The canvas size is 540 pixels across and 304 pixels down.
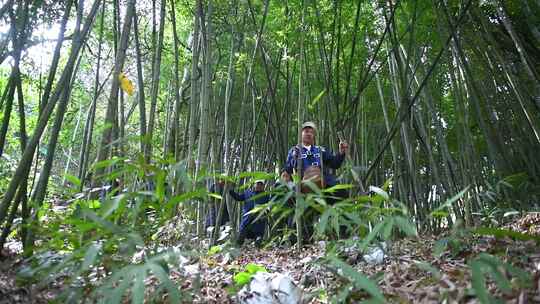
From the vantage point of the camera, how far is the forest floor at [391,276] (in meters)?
1.29

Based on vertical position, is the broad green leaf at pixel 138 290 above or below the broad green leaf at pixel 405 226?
below

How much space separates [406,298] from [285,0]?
3.06m

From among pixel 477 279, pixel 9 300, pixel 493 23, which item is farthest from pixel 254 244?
pixel 493 23

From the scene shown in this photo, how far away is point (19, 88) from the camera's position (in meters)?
1.98

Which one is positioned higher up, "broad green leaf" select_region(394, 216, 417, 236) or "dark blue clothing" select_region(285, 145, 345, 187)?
"dark blue clothing" select_region(285, 145, 345, 187)

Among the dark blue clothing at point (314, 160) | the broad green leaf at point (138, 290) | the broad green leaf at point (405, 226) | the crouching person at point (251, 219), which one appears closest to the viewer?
the broad green leaf at point (138, 290)

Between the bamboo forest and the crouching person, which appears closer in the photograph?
Answer: the bamboo forest

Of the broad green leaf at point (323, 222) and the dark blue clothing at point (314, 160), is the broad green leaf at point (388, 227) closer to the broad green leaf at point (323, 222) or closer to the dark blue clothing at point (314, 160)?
the broad green leaf at point (323, 222)

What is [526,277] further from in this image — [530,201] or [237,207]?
[237,207]

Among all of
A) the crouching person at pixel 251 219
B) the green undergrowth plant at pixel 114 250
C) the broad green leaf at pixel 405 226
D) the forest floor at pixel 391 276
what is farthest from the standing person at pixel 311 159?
the broad green leaf at pixel 405 226

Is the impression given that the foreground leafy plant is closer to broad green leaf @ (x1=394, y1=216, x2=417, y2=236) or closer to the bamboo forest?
the bamboo forest

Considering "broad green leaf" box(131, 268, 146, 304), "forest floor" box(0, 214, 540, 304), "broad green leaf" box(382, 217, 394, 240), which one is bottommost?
"forest floor" box(0, 214, 540, 304)

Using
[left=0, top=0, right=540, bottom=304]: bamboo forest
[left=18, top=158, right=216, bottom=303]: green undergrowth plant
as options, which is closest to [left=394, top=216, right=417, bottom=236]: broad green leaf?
[left=0, top=0, right=540, bottom=304]: bamboo forest

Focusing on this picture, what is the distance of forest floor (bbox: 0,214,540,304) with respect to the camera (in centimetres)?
129
